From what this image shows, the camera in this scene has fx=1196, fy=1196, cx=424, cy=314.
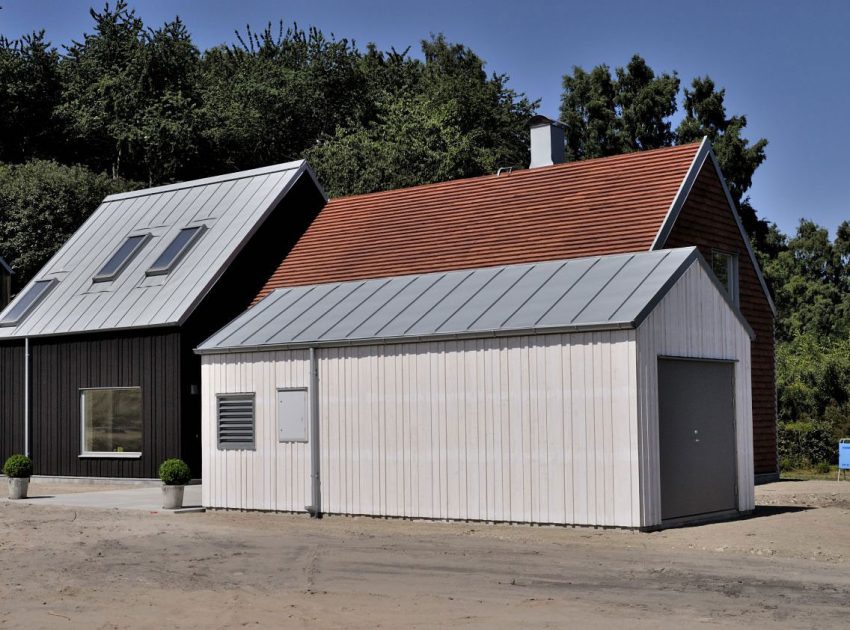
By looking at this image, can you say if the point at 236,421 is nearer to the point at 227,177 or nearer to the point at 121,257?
the point at 121,257

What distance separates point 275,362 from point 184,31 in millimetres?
43394

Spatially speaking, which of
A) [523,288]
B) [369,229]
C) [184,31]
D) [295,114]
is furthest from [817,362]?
[184,31]

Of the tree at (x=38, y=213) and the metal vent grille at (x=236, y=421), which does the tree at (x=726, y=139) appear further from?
the metal vent grille at (x=236, y=421)

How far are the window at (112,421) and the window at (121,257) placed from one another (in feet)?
9.37

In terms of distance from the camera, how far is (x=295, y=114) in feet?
200

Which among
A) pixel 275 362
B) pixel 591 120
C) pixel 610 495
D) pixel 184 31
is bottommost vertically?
pixel 610 495

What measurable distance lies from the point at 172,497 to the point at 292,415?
2.73 m

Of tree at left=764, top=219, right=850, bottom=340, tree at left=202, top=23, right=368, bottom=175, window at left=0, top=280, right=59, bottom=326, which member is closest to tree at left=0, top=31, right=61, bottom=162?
tree at left=202, top=23, right=368, bottom=175

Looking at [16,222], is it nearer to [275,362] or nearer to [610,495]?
[275,362]

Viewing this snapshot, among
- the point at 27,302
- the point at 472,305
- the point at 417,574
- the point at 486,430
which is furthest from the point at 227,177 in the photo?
the point at 417,574

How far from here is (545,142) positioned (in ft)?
94.6

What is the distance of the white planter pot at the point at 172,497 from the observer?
66.6 ft

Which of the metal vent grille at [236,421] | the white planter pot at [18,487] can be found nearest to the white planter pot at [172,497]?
the metal vent grille at [236,421]

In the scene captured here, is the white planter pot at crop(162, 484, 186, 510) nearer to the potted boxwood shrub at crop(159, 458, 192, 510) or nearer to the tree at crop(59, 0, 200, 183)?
the potted boxwood shrub at crop(159, 458, 192, 510)
